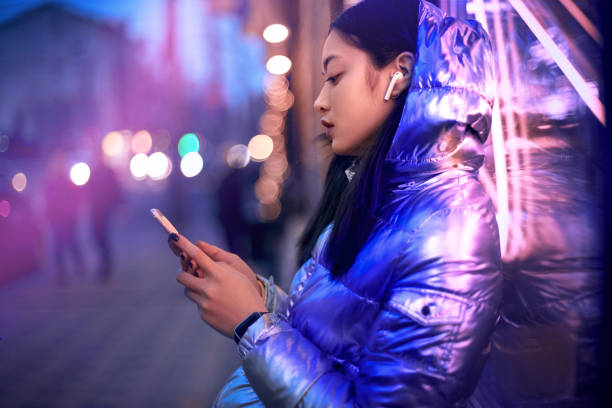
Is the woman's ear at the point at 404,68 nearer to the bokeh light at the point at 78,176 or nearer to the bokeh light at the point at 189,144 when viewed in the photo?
the bokeh light at the point at 78,176

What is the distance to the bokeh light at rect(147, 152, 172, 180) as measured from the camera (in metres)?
46.4

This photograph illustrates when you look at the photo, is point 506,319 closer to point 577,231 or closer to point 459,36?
point 577,231

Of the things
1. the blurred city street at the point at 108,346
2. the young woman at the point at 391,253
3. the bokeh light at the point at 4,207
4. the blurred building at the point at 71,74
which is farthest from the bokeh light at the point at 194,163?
the young woman at the point at 391,253

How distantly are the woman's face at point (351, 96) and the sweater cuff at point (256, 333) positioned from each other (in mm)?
586

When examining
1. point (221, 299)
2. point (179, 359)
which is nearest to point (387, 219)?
point (221, 299)

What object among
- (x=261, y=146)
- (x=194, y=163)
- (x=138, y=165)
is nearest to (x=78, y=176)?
(x=261, y=146)

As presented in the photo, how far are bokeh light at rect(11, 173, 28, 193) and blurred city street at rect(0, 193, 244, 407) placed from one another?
74.2 inches

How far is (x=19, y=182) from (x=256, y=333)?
30.9 ft

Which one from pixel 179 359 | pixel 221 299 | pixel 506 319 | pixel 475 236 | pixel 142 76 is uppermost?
pixel 142 76

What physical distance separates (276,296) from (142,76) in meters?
49.6

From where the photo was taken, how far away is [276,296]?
70.3 inches

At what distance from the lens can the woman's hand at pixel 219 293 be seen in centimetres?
123

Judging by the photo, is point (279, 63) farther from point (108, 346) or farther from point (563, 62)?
point (563, 62)

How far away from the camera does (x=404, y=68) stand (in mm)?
1277
